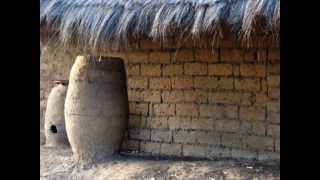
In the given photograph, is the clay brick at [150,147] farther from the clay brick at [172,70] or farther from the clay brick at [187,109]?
the clay brick at [172,70]

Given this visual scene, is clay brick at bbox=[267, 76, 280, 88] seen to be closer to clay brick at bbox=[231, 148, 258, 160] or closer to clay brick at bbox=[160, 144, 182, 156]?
clay brick at bbox=[231, 148, 258, 160]

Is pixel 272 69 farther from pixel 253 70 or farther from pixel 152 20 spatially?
pixel 152 20

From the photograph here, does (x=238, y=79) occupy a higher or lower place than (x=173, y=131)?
higher

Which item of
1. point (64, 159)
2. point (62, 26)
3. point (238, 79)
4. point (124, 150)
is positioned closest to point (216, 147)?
point (238, 79)

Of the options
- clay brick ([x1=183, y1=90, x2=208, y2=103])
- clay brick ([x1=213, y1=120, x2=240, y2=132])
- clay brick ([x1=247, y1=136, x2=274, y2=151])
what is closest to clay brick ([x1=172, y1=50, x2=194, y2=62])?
clay brick ([x1=183, y1=90, x2=208, y2=103])

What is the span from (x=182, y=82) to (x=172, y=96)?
0.25 metres

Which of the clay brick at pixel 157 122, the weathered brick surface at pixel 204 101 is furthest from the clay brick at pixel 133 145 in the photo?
the clay brick at pixel 157 122

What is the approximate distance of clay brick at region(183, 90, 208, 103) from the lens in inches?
267

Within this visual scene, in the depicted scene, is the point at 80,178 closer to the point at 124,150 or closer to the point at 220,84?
the point at 124,150

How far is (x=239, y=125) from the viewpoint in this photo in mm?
6523

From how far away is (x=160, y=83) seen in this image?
709 cm
